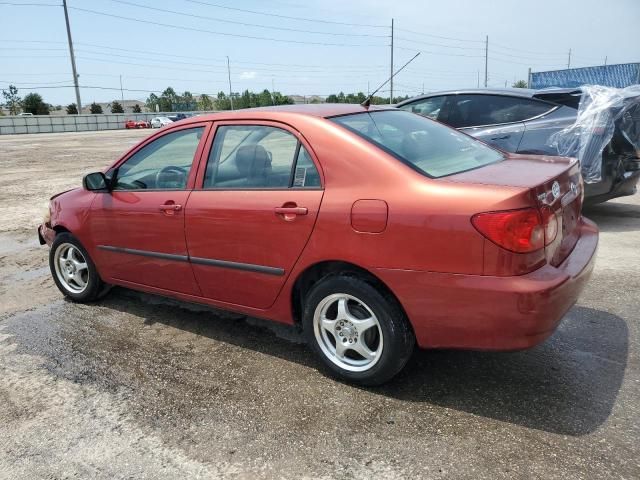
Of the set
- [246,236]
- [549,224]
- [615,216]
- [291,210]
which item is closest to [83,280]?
[246,236]

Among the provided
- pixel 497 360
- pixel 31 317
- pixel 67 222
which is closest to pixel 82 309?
pixel 31 317

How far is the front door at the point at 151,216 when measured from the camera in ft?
12.3

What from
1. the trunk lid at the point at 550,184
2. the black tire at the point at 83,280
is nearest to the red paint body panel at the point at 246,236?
the trunk lid at the point at 550,184

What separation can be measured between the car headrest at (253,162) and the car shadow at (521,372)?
1193mm

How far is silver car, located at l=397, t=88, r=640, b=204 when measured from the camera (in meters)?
6.18

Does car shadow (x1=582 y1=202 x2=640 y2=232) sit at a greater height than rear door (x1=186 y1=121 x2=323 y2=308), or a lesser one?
lesser

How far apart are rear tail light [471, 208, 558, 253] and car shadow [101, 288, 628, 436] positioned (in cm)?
89

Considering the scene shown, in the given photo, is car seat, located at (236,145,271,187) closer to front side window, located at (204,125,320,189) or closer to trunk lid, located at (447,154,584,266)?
front side window, located at (204,125,320,189)

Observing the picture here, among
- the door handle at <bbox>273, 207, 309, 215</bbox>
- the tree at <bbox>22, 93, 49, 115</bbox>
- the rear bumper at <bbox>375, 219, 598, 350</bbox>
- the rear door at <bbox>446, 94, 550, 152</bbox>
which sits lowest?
the rear bumper at <bbox>375, 219, 598, 350</bbox>

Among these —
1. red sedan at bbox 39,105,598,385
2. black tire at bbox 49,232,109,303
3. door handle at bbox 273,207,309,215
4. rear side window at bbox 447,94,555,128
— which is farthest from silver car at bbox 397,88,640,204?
black tire at bbox 49,232,109,303

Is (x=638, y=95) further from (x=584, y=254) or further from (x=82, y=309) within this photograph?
(x=82, y=309)

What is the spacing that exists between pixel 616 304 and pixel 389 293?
2274mm

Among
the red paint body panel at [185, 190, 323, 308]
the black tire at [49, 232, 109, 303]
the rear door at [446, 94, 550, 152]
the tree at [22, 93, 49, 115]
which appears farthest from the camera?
the tree at [22, 93, 49, 115]

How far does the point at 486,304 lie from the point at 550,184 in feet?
2.45
